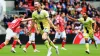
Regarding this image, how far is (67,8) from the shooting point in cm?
3903

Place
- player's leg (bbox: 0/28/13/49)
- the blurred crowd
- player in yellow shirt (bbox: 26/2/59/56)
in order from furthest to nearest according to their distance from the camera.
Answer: the blurred crowd < player's leg (bbox: 0/28/13/49) < player in yellow shirt (bbox: 26/2/59/56)

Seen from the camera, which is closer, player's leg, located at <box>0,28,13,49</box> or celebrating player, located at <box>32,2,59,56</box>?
celebrating player, located at <box>32,2,59,56</box>

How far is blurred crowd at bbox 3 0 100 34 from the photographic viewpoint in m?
36.9

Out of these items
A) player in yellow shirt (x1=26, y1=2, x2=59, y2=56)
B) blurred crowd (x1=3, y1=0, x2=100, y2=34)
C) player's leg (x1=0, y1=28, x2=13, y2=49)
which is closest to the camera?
player in yellow shirt (x1=26, y1=2, x2=59, y2=56)

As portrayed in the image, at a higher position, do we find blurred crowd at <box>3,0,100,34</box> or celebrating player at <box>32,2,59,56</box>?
celebrating player at <box>32,2,59,56</box>

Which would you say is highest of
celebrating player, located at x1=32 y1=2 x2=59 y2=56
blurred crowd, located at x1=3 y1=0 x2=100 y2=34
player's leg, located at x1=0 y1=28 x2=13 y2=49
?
celebrating player, located at x1=32 y1=2 x2=59 y2=56

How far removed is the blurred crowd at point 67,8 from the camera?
36.9 m

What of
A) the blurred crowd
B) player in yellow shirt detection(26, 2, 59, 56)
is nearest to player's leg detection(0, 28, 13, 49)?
player in yellow shirt detection(26, 2, 59, 56)

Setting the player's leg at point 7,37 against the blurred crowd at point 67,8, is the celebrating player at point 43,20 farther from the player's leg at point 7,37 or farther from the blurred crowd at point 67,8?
the blurred crowd at point 67,8

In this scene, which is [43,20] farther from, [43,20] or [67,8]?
[67,8]

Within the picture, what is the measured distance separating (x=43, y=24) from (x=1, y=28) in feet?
48.3

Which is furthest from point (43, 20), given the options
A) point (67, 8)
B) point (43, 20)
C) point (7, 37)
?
point (67, 8)

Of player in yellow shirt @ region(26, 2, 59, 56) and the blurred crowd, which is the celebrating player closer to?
player in yellow shirt @ region(26, 2, 59, 56)

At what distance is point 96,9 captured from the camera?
42.4 meters
